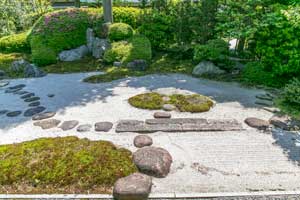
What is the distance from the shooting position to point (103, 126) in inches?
212

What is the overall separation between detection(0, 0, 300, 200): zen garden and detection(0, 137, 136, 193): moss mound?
0.05ft

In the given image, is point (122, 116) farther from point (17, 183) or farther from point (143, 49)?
point (143, 49)

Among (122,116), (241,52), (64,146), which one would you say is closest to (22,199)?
(64,146)

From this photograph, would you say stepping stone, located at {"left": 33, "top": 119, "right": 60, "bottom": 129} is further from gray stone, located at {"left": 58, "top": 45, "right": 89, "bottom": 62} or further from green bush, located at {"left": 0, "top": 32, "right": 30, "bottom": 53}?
green bush, located at {"left": 0, "top": 32, "right": 30, "bottom": 53}

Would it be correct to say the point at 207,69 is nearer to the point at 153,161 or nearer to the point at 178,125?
the point at 178,125

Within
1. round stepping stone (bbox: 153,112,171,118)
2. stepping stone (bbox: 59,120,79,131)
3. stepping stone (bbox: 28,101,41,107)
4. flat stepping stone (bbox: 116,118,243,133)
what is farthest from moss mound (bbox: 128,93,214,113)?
stepping stone (bbox: 28,101,41,107)

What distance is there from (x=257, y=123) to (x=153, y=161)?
2420mm

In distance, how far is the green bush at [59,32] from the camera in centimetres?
1034

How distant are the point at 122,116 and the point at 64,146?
1.60m

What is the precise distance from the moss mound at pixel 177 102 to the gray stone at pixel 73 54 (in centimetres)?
490

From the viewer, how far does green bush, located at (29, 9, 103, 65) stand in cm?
1034

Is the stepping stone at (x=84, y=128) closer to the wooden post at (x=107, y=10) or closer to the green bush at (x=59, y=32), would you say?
the green bush at (x=59, y=32)

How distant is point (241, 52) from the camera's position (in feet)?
30.8

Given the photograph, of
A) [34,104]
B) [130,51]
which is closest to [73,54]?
[130,51]
